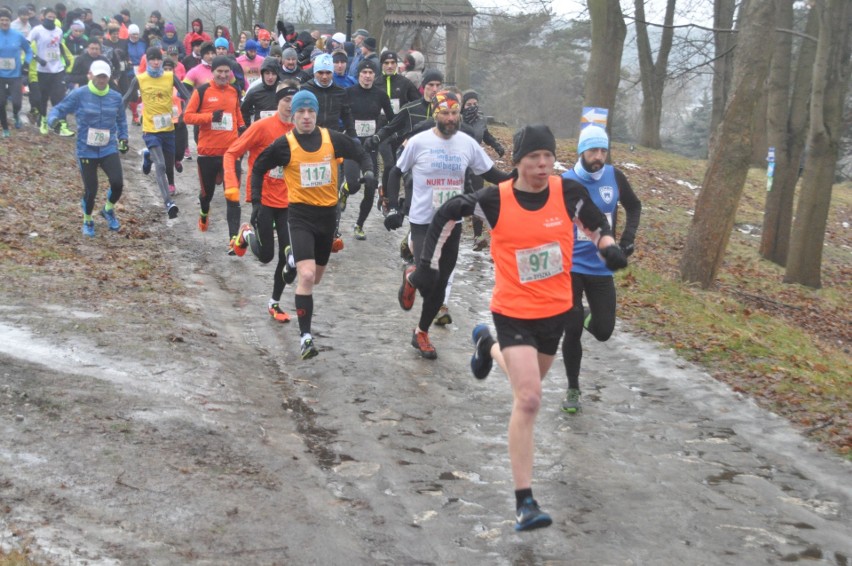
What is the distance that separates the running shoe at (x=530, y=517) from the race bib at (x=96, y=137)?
930 centimetres

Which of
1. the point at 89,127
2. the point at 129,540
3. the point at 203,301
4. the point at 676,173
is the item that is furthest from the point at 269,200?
the point at 676,173

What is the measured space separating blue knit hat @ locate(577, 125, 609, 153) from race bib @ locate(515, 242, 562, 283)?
5.65 feet

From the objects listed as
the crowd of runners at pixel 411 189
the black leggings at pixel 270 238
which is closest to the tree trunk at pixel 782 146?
the crowd of runners at pixel 411 189

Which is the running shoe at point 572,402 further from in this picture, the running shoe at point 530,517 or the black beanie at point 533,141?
the black beanie at point 533,141

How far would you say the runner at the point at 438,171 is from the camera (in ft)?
29.0

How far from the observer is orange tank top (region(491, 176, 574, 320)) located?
18.6 feet

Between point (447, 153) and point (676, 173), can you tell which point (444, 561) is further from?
point (676, 173)

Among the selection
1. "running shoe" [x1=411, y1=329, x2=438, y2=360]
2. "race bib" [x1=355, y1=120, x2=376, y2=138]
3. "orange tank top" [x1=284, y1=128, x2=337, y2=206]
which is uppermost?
"race bib" [x1=355, y1=120, x2=376, y2=138]

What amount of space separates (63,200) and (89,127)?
2994mm

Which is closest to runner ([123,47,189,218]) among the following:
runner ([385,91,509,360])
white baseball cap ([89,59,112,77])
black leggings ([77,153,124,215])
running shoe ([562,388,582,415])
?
black leggings ([77,153,124,215])

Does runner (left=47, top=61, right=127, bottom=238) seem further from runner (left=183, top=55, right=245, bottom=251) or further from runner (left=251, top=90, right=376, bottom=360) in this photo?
runner (left=251, top=90, right=376, bottom=360)

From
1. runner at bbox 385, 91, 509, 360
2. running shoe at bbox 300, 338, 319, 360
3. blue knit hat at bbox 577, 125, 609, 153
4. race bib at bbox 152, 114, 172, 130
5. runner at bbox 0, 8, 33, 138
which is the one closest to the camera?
blue knit hat at bbox 577, 125, 609, 153

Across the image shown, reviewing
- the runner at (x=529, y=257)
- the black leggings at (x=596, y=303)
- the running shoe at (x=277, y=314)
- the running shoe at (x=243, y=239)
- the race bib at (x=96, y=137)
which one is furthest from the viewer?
the race bib at (x=96, y=137)

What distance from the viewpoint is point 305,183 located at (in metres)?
8.72
